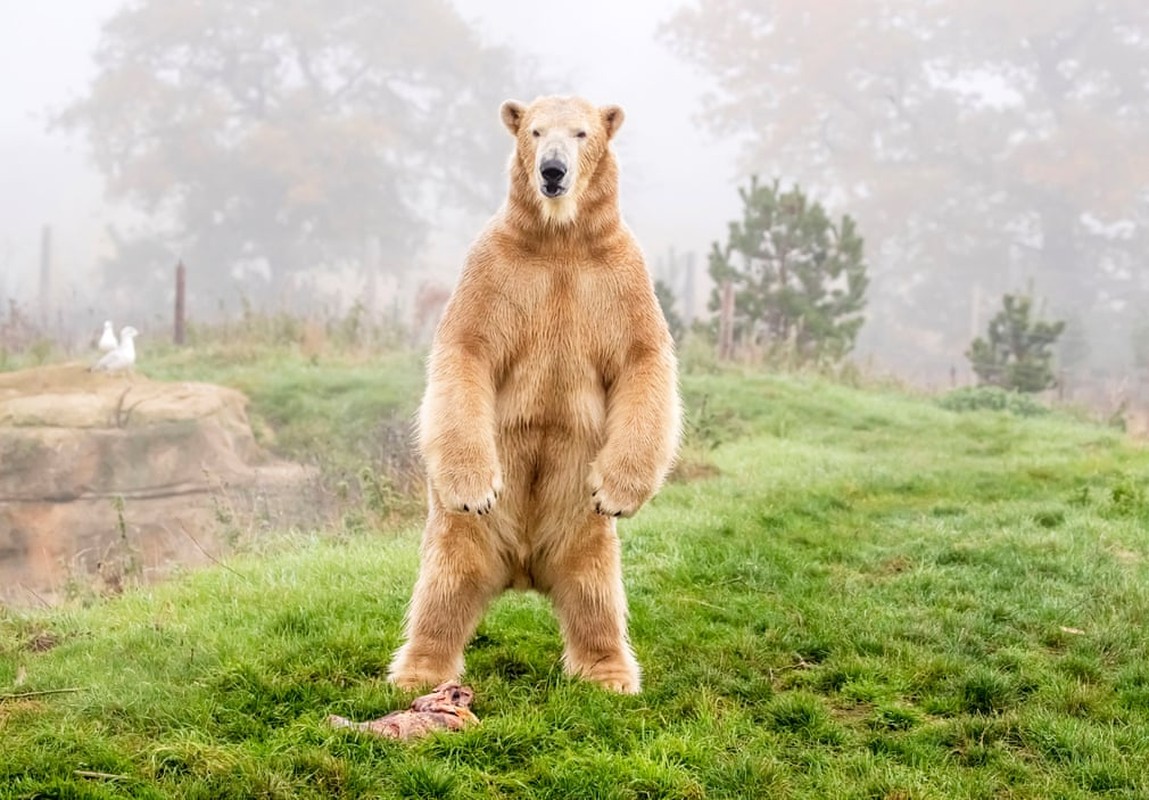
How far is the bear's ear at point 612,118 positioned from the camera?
4.45 metres

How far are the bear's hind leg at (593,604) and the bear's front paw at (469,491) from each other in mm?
536

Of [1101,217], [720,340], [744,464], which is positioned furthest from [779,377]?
[1101,217]

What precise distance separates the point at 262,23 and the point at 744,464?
1114 inches

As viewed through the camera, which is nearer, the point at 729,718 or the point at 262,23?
the point at 729,718

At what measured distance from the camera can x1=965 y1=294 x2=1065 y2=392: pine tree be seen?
18297 millimetres

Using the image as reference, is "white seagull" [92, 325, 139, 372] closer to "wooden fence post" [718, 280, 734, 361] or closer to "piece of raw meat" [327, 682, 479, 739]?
"wooden fence post" [718, 280, 734, 361]

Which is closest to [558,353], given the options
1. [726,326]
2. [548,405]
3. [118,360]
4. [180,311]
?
[548,405]

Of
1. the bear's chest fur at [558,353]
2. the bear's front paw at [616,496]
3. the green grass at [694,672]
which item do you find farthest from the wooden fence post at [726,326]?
the bear's front paw at [616,496]

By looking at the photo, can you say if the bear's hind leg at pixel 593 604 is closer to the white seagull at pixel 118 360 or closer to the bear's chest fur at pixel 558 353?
the bear's chest fur at pixel 558 353

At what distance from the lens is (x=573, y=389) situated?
4176 mm

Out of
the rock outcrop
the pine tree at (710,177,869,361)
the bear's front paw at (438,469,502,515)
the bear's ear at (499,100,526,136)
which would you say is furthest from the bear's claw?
the pine tree at (710,177,869,361)

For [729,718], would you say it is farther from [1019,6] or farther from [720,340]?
[1019,6]

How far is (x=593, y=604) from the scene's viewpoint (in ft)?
14.3

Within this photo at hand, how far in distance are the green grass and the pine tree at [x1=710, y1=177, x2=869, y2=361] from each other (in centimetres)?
1109
